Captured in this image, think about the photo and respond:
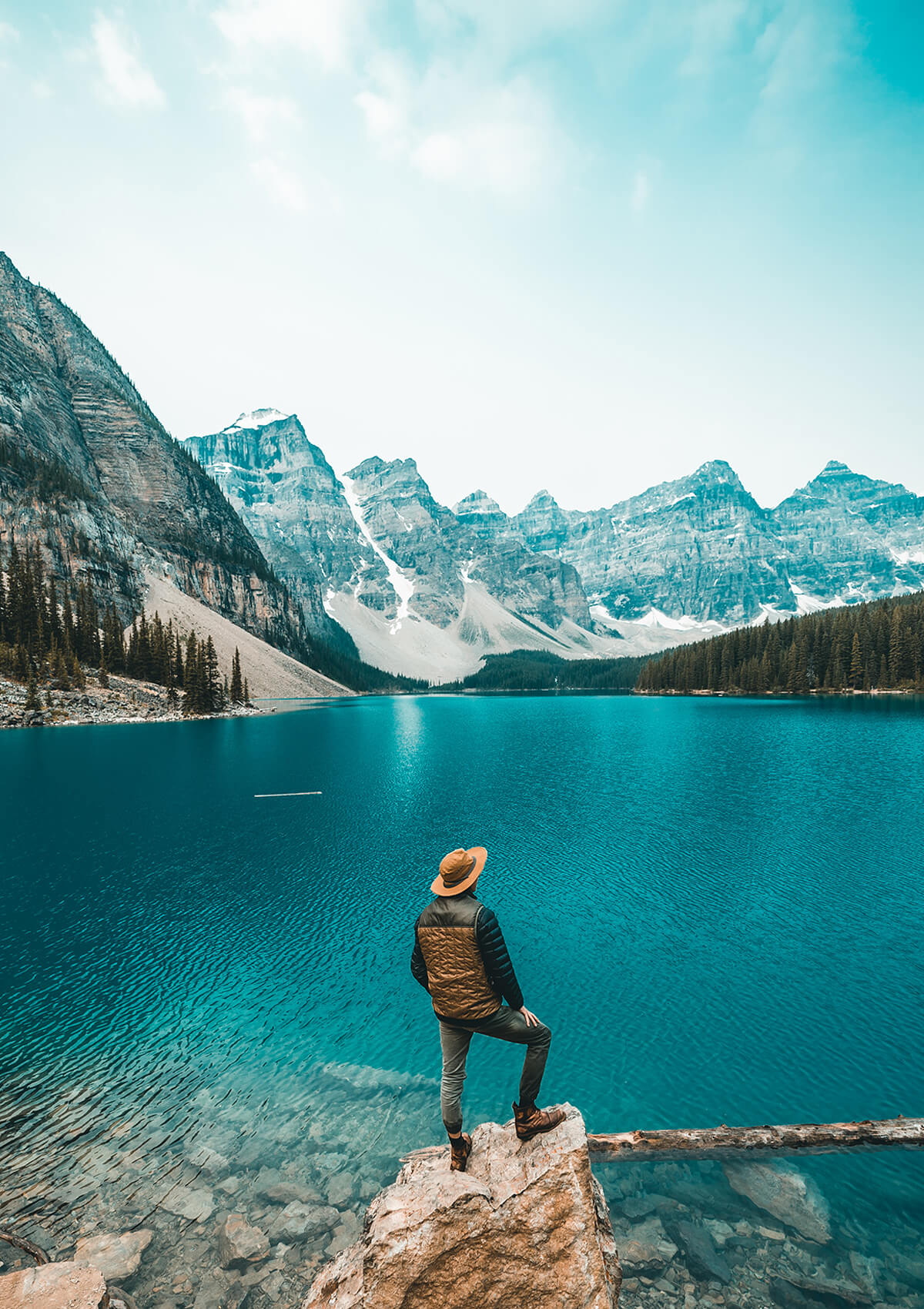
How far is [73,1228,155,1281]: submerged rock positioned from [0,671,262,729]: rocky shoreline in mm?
93905

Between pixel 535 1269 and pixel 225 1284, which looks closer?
pixel 535 1269

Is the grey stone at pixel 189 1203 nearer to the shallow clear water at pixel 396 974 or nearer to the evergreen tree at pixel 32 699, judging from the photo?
the shallow clear water at pixel 396 974

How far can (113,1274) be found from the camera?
28.2 feet

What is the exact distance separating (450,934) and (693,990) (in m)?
14.4

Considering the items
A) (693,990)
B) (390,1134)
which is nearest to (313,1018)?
(390,1134)

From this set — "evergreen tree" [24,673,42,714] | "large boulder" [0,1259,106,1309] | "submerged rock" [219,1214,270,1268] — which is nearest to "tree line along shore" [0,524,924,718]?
"evergreen tree" [24,673,42,714]

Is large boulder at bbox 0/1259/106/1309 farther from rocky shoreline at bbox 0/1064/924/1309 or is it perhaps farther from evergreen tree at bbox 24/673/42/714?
evergreen tree at bbox 24/673/42/714

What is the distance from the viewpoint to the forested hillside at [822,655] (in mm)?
130500

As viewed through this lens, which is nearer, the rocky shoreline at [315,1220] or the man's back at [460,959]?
the man's back at [460,959]

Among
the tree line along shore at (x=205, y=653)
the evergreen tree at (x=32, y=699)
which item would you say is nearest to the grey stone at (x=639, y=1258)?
the evergreen tree at (x=32, y=699)

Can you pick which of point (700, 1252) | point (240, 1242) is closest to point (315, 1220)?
point (240, 1242)

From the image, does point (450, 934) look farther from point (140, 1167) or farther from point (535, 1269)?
point (140, 1167)

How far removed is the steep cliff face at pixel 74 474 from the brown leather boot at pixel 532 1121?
504 feet

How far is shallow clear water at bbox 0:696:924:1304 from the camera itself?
472 inches
